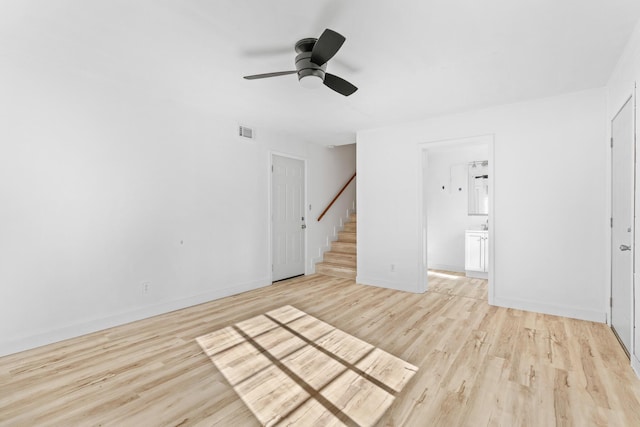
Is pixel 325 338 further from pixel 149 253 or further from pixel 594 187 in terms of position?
pixel 594 187

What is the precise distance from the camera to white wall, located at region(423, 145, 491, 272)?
6.02 meters

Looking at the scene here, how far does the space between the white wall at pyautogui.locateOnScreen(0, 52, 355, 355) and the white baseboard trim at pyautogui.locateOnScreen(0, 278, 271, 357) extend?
0.03 feet

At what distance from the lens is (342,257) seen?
590 centimetres

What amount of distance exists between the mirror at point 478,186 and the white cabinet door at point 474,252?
2.40 ft

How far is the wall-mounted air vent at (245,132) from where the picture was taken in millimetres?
4566

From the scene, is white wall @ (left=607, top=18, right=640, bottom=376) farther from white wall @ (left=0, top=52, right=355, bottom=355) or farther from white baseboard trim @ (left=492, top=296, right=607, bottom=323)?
white wall @ (left=0, top=52, right=355, bottom=355)

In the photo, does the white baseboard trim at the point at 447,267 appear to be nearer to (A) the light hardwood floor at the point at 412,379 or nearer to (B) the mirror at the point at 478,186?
(B) the mirror at the point at 478,186

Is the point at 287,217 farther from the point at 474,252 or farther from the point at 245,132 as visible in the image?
the point at 474,252

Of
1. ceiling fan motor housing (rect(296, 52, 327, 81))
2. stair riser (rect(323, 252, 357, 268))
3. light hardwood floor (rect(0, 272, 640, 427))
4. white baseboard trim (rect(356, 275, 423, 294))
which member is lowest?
light hardwood floor (rect(0, 272, 640, 427))

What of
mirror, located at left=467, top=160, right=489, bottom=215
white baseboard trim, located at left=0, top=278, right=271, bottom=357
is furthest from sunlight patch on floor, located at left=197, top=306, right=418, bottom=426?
mirror, located at left=467, top=160, right=489, bottom=215

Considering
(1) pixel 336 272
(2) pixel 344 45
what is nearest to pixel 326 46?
(2) pixel 344 45

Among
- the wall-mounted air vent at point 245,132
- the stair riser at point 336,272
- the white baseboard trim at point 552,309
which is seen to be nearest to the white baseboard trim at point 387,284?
the stair riser at point 336,272

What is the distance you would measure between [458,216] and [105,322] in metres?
6.02

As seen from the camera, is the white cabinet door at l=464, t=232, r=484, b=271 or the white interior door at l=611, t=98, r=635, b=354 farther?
the white cabinet door at l=464, t=232, r=484, b=271
